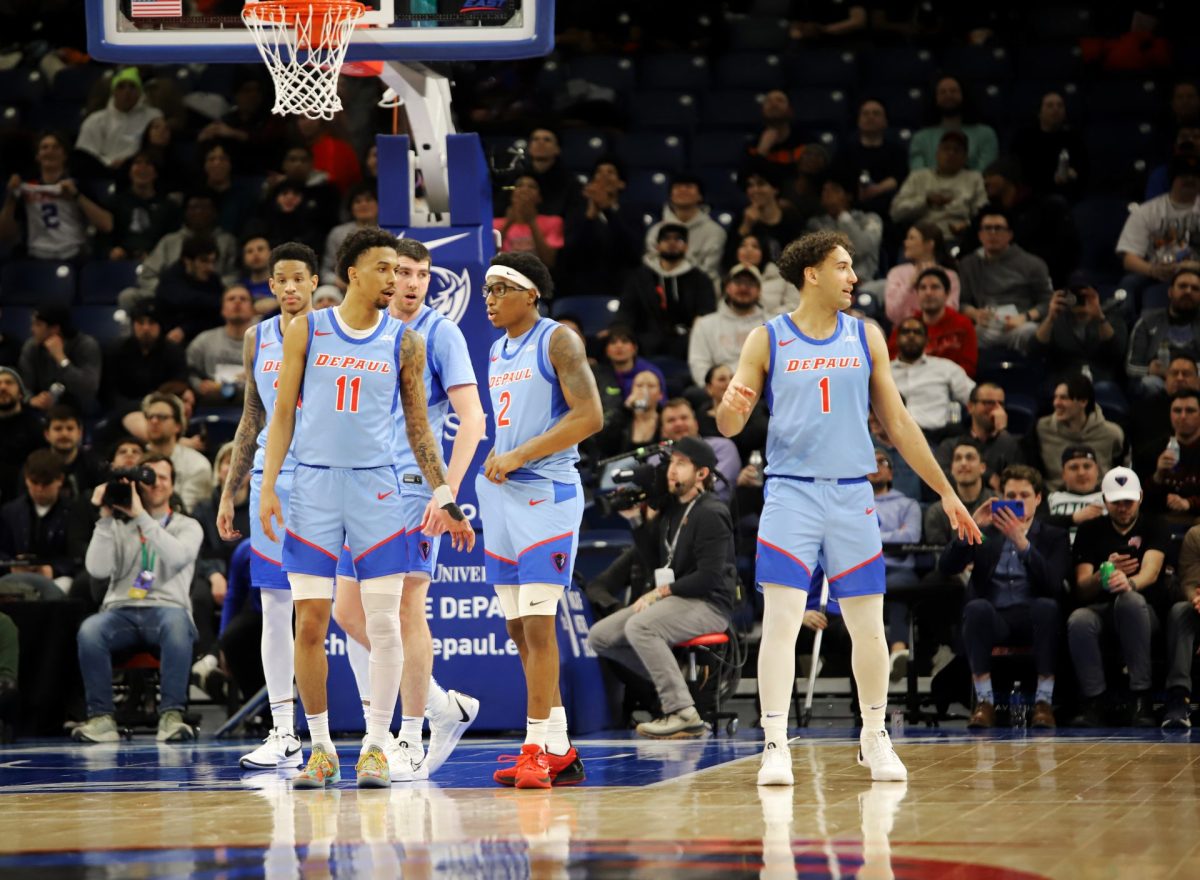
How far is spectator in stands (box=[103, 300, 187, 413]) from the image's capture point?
593 inches

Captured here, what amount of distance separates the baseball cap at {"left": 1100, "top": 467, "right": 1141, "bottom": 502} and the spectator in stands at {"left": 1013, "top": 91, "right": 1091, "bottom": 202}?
17.7 feet

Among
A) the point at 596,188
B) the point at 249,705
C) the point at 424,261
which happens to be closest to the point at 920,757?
the point at 424,261

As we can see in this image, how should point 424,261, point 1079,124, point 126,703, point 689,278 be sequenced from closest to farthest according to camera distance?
point 424,261, point 126,703, point 689,278, point 1079,124

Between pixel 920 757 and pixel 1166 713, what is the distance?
2821 millimetres

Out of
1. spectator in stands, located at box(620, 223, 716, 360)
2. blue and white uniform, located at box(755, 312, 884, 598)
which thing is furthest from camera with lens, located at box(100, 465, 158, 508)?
blue and white uniform, located at box(755, 312, 884, 598)

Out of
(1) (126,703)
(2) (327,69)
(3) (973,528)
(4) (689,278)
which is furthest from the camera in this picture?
(4) (689,278)

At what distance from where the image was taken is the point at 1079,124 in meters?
17.1

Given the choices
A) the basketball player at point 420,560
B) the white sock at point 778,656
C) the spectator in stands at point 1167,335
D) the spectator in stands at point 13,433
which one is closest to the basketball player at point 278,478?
the basketball player at point 420,560

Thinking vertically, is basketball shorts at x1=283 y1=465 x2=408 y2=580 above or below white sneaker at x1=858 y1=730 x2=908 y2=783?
above

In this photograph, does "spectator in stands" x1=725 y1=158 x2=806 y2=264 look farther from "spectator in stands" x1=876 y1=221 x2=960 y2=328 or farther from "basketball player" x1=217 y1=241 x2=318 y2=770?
"basketball player" x1=217 y1=241 x2=318 y2=770

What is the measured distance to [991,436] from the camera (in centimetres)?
1282

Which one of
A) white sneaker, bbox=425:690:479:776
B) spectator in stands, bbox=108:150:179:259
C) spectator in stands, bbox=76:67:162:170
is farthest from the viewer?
spectator in stands, bbox=76:67:162:170

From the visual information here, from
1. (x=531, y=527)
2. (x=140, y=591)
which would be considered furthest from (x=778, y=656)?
(x=140, y=591)

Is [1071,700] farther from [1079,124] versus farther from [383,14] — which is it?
[1079,124]
